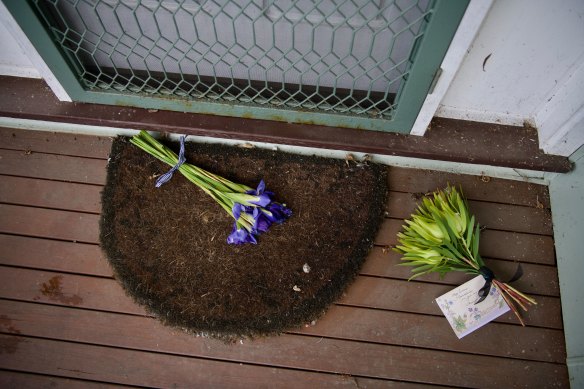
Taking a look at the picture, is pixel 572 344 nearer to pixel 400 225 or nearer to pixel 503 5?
pixel 400 225

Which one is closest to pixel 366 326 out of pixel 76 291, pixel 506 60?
pixel 506 60

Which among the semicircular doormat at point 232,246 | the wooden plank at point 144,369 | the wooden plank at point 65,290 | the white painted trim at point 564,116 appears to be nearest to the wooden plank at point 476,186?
the semicircular doormat at point 232,246

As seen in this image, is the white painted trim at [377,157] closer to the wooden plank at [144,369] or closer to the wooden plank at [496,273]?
the wooden plank at [496,273]

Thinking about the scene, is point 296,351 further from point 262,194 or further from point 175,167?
point 175,167

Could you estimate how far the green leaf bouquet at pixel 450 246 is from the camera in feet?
5.34

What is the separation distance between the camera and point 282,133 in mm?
1691

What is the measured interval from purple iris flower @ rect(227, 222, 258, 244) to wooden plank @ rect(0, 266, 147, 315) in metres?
0.49

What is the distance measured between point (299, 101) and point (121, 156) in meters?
0.87

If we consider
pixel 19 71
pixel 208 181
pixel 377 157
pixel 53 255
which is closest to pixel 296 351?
pixel 208 181

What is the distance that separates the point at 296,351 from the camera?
168 centimetres

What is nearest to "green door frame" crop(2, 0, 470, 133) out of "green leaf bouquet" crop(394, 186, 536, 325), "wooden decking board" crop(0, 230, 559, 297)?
"green leaf bouquet" crop(394, 186, 536, 325)

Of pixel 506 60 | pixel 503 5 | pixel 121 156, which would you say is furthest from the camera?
pixel 121 156

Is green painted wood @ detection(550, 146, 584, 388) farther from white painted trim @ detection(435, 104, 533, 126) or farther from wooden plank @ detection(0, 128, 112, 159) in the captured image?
wooden plank @ detection(0, 128, 112, 159)

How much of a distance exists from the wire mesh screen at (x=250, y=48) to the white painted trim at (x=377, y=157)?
0.24m
